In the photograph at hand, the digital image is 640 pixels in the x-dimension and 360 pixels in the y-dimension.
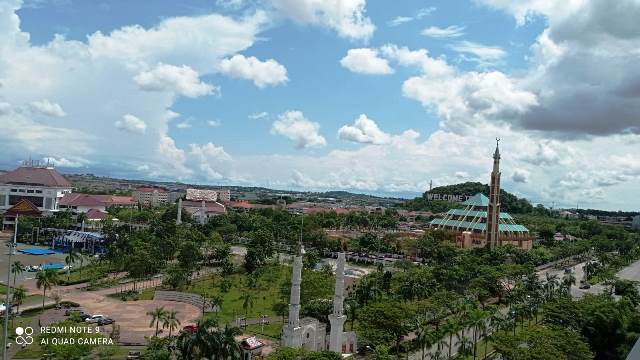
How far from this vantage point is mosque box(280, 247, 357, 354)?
37469mm

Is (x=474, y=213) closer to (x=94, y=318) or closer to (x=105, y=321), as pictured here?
(x=105, y=321)

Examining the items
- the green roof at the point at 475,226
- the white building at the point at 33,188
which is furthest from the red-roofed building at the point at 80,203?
the green roof at the point at 475,226

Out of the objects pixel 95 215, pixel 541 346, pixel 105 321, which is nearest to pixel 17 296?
pixel 105 321

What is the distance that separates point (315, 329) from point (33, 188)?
114508 millimetres

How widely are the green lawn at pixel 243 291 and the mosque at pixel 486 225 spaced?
165 feet

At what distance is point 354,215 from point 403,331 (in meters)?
102

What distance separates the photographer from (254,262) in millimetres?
74188

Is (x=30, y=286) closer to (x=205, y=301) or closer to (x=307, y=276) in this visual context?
(x=205, y=301)

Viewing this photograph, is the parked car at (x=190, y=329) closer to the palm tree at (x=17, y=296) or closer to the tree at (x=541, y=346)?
the palm tree at (x=17, y=296)

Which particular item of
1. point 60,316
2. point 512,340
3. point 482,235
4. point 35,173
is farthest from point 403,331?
point 35,173

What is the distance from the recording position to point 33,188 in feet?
427

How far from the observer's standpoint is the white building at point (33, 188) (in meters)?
129

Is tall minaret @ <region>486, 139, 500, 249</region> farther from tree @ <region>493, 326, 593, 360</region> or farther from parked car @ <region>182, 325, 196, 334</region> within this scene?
parked car @ <region>182, 325, 196, 334</region>

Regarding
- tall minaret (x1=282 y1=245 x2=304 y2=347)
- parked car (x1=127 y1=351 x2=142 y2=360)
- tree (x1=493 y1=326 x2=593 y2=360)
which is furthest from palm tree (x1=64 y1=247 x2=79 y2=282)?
tree (x1=493 y1=326 x2=593 y2=360)
